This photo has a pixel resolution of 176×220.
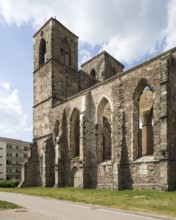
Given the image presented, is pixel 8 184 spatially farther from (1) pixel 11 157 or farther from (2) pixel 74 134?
(1) pixel 11 157

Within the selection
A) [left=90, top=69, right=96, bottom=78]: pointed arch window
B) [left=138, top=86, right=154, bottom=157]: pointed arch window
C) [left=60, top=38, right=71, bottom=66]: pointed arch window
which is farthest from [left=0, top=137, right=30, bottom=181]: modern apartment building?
[left=138, top=86, right=154, bottom=157]: pointed arch window

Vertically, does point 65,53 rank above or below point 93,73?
above

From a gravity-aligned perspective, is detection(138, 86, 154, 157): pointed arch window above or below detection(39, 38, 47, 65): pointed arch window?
below

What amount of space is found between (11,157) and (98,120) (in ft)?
214

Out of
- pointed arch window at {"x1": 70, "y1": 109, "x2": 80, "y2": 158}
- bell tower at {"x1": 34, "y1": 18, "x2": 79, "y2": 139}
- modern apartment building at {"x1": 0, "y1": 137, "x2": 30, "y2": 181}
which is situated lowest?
modern apartment building at {"x1": 0, "y1": 137, "x2": 30, "y2": 181}

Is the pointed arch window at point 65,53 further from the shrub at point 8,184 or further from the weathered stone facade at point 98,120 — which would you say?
the shrub at point 8,184

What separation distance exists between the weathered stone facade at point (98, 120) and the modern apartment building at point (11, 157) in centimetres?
4926

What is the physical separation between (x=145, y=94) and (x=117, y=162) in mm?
8591

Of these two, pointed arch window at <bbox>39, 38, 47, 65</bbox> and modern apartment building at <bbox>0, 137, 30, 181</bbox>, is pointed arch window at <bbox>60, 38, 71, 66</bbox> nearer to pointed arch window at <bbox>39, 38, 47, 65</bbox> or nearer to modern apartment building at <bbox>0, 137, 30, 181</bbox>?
pointed arch window at <bbox>39, 38, 47, 65</bbox>

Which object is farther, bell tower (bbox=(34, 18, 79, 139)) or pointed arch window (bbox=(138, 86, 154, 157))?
bell tower (bbox=(34, 18, 79, 139))

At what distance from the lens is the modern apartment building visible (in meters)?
82.1

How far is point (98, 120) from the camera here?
2484cm

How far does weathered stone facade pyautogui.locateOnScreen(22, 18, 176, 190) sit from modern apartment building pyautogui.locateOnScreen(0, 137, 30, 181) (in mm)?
49255

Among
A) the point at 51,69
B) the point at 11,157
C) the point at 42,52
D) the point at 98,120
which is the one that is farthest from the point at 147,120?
the point at 11,157
